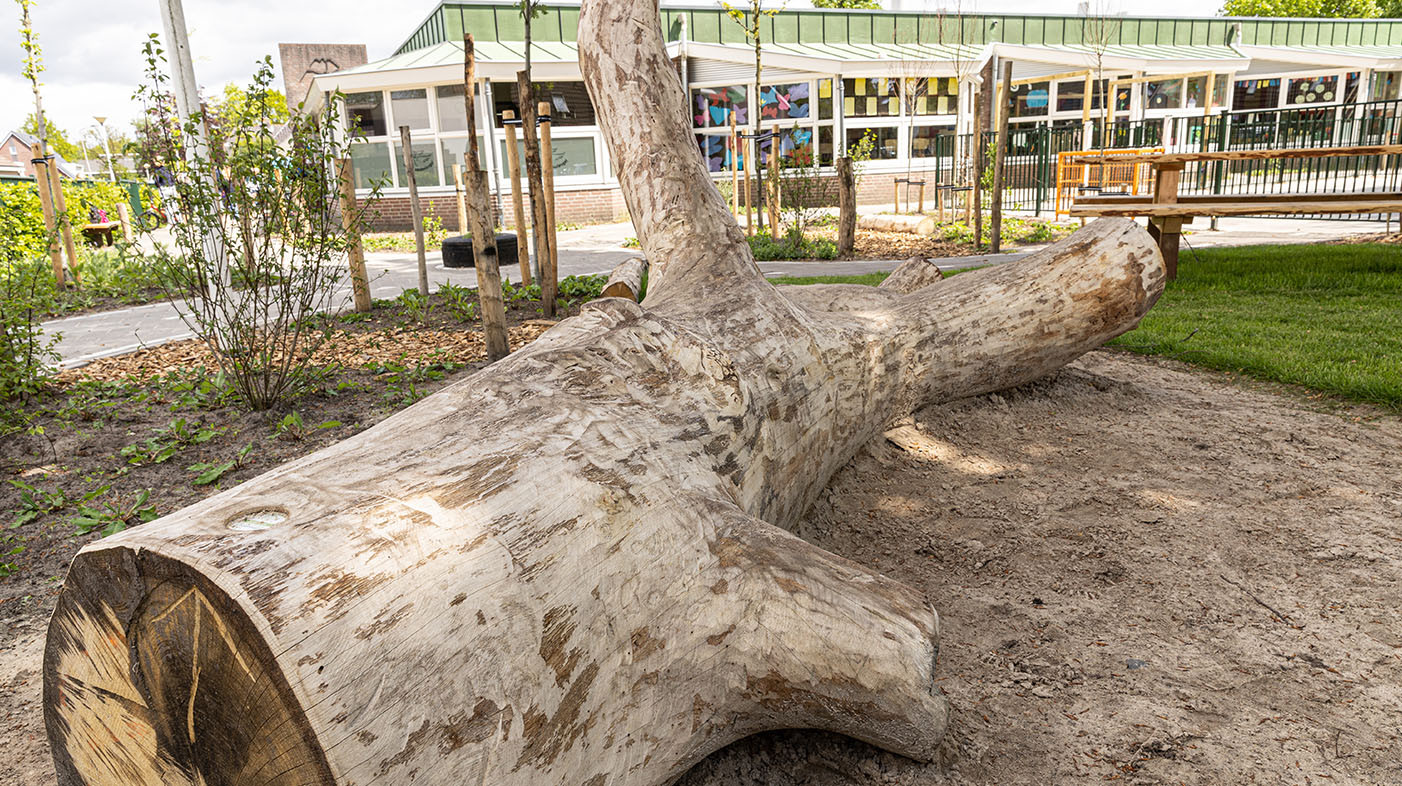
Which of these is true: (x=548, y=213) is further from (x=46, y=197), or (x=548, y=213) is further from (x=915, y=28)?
(x=915, y=28)

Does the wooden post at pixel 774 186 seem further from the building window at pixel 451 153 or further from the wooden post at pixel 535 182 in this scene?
the building window at pixel 451 153

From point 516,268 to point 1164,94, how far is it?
20.4 meters

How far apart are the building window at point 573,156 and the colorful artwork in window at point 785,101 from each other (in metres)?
4.70

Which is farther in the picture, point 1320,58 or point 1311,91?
point 1311,91

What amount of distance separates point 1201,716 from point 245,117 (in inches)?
211

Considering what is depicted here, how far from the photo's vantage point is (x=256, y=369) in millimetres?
4676

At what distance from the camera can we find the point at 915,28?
80.3 ft

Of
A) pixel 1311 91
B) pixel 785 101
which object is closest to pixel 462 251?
pixel 785 101

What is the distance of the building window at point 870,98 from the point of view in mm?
20531

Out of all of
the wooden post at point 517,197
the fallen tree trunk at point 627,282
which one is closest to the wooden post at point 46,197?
the wooden post at point 517,197

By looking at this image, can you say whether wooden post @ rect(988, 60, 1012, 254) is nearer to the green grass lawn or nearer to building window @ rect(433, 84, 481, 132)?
the green grass lawn

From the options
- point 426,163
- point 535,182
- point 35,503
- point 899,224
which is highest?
point 426,163

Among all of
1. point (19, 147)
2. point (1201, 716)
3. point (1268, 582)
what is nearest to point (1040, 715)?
point (1201, 716)

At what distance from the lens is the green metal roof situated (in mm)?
20531
